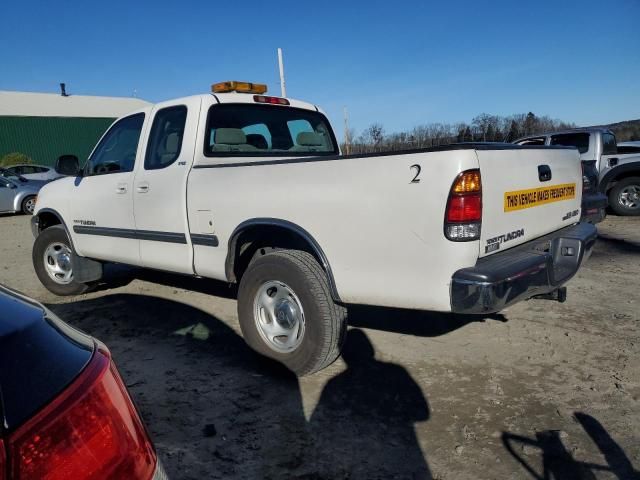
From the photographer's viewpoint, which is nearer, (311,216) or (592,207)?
(311,216)

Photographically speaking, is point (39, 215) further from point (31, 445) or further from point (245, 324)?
point (31, 445)

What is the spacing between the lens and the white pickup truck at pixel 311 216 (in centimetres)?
256

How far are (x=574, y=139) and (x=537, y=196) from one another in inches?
323

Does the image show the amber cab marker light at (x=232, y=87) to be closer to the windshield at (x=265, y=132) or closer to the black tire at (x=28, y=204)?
the windshield at (x=265, y=132)

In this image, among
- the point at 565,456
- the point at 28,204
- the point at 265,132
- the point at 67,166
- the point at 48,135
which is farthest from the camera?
the point at 48,135

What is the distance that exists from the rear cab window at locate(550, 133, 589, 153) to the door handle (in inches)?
302

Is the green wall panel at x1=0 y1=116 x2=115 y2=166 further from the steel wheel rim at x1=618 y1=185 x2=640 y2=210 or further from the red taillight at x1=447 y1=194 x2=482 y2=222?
the red taillight at x1=447 y1=194 x2=482 y2=222

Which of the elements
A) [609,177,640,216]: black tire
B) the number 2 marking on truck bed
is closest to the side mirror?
the number 2 marking on truck bed

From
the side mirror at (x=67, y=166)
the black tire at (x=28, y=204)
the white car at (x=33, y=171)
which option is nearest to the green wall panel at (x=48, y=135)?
the white car at (x=33, y=171)

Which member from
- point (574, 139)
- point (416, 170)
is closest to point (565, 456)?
point (416, 170)

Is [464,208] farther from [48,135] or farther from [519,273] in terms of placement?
[48,135]

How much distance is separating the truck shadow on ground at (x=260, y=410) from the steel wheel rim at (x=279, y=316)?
18cm

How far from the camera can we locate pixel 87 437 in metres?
1.04

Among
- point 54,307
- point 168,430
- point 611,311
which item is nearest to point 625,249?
point 611,311
